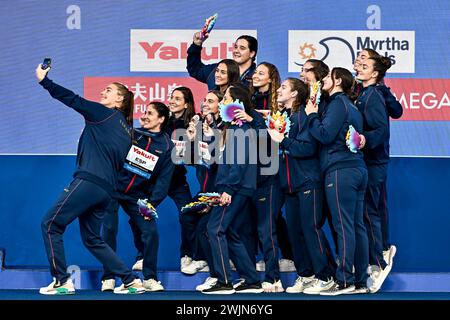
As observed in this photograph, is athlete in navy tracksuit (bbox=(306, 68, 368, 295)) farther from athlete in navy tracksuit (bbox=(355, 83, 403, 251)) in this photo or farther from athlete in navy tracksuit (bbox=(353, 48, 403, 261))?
athlete in navy tracksuit (bbox=(355, 83, 403, 251))

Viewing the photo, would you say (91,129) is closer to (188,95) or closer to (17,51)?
(188,95)

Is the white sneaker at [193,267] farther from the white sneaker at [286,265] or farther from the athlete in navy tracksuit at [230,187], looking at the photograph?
the white sneaker at [286,265]

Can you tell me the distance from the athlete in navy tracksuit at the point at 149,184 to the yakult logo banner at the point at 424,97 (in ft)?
6.49

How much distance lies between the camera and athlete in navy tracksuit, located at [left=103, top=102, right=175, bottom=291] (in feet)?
27.1

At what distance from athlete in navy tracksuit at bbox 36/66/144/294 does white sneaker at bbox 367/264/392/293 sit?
1575 mm

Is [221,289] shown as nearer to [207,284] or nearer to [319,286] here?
[207,284]

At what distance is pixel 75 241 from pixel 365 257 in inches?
104

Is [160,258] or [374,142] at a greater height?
[374,142]

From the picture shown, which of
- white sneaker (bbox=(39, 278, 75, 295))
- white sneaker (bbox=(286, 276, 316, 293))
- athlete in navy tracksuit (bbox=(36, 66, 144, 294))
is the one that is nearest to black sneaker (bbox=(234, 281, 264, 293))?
white sneaker (bbox=(286, 276, 316, 293))

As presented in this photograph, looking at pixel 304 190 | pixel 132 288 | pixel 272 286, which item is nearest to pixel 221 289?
pixel 272 286

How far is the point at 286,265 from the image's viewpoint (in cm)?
850

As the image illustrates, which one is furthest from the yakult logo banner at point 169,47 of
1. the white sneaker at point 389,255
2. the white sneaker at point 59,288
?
the white sneaker at point 59,288

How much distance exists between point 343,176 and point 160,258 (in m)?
2.23
